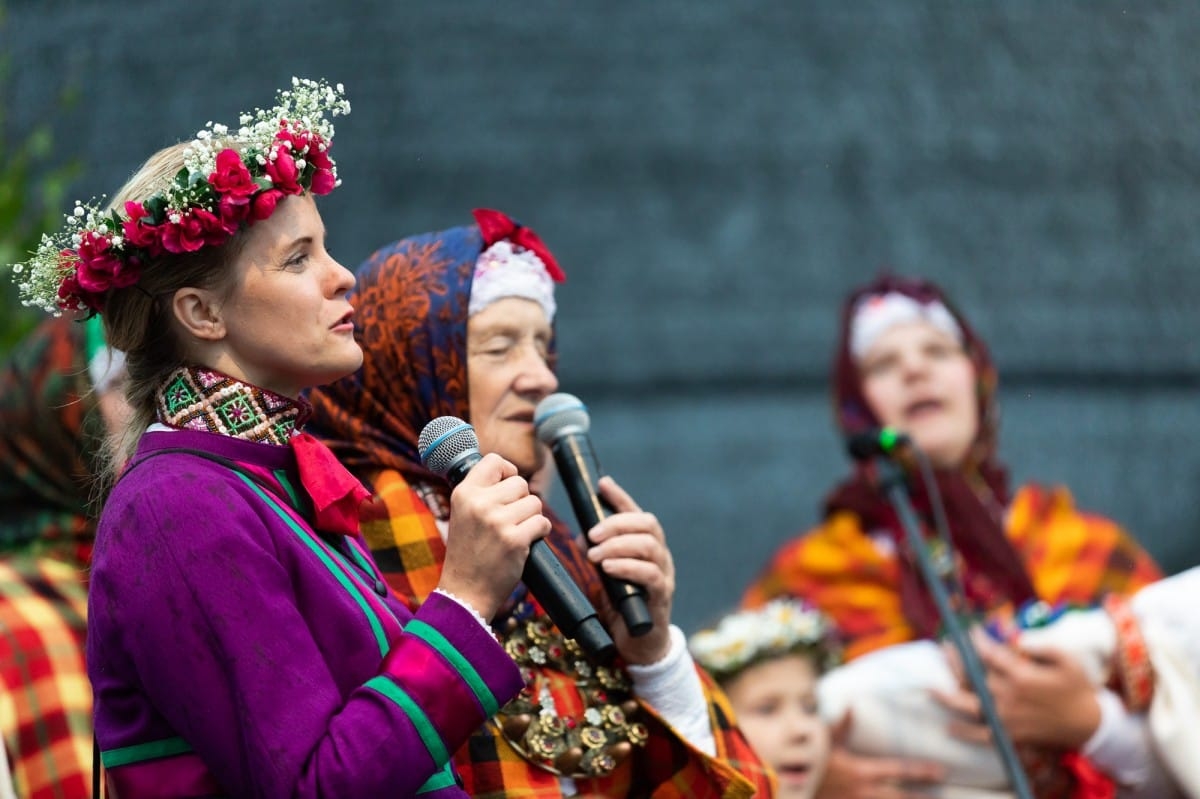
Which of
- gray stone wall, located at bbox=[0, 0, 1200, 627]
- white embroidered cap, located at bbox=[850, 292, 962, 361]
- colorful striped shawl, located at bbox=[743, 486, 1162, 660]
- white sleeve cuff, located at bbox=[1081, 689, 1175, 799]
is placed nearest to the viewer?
white sleeve cuff, located at bbox=[1081, 689, 1175, 799]

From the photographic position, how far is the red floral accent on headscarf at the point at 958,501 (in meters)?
4.54

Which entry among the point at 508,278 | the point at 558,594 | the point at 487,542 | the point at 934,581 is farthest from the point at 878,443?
the point at 487,542

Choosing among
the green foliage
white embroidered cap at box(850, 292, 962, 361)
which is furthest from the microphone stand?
the green foliage

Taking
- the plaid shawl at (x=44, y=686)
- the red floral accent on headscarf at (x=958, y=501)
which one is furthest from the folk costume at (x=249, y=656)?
the red floral accent on headscarf at (x=958, y=501)

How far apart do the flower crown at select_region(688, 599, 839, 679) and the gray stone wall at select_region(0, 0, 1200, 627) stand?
292cm

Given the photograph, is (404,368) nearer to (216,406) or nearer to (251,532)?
(216,406)

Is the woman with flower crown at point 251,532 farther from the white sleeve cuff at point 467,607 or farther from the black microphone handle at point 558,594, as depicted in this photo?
the black microphone handle at point 558,594

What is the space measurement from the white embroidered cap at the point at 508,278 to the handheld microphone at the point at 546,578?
2.14 feet

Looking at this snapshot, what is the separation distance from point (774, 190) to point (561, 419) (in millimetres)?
4853

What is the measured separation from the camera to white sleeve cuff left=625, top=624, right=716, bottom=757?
2604 mm

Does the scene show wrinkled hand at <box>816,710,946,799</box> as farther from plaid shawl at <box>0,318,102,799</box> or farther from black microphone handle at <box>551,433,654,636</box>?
plaid shawl at <box>0,318,102,799</box>

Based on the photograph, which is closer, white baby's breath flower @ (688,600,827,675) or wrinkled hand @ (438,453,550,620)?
wrinkled hand @ (438,453,550,620)

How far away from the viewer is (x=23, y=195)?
605cm

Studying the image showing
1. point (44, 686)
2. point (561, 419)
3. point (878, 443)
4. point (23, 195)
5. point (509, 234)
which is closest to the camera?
point (561, 419)
